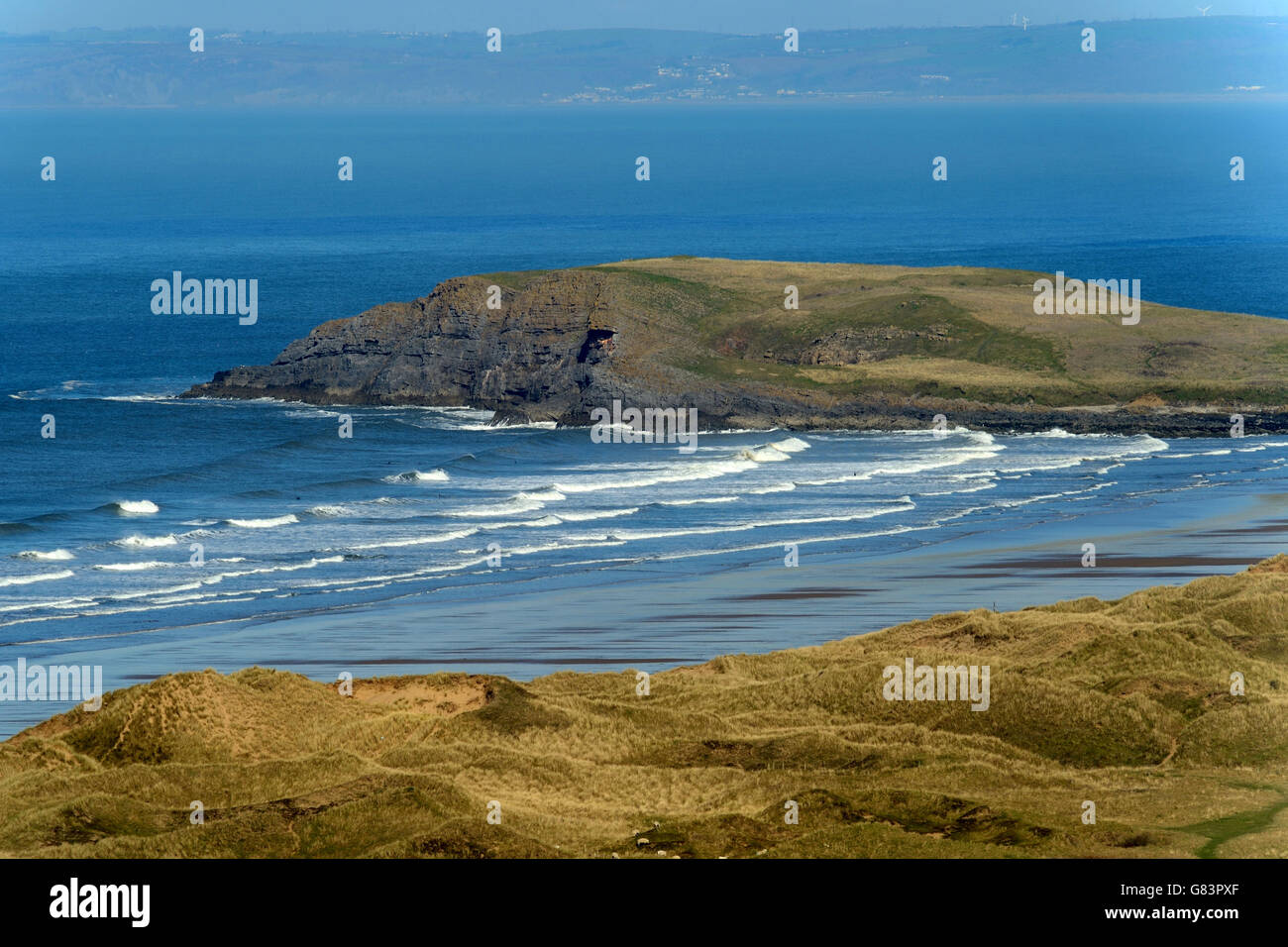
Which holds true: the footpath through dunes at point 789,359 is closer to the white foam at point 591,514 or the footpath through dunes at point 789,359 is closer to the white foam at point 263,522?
the white foam at point 591,514

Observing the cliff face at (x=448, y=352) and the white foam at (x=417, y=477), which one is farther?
the cliff face at (x=448, y=352)

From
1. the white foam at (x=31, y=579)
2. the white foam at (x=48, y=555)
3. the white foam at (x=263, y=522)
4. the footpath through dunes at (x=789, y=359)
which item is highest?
the footpath through dunes at (x=789, y=359)

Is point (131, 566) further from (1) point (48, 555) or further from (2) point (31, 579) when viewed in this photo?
(1) point (48, 555)

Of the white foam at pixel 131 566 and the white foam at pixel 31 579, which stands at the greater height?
the white foam at pixel 131 566

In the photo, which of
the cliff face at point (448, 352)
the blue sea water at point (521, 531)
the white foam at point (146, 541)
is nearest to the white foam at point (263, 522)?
the blue sea water at point (521, 531)

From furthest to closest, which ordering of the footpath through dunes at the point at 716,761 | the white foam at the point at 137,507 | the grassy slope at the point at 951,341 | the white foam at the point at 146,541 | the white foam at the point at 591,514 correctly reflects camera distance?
the grassy slope at the point at 951,341
the white foam at the point at 137,507
the white foam at the point at 591,514
the white foam at the point at 146,541
the footpath through dunes at the point at 716,761

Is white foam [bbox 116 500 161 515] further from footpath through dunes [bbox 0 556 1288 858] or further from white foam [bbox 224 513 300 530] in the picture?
footpath through dunes [bbox 0 556 1288 858]

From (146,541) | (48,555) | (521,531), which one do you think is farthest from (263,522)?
(521,531)
